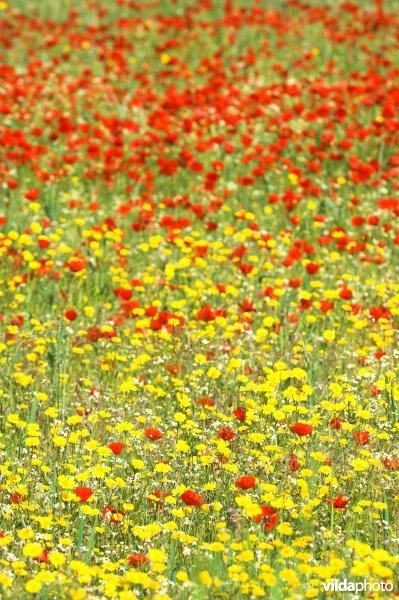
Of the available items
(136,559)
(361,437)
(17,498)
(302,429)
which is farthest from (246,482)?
(17,498)

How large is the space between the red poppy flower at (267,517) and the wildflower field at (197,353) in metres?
0.02

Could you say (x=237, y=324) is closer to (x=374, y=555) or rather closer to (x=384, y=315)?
(x=384, y=315)

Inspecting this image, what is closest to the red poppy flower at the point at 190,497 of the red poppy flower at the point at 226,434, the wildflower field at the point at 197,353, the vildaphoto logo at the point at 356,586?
the wildflower field at the point at 197,353

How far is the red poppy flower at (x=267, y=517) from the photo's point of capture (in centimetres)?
345

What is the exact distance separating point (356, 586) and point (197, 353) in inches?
86.4

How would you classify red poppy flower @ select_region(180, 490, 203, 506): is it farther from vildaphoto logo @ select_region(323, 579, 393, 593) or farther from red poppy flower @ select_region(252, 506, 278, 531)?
vildaphoto logo @ select_region(323, 579, 393, 593)

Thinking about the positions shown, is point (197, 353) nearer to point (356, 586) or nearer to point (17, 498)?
point (17, 498)

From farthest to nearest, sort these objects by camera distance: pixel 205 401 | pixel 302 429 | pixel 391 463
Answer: pixel 205 401 → pixel 391 463 → pixel 302 429

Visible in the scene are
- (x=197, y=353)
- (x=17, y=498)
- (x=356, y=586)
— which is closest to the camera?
(x=356, y=586)

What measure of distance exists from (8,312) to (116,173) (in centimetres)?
283

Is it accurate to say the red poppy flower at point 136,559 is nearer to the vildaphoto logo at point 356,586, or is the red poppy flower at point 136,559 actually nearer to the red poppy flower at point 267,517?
the red poppy flower at point 267,517

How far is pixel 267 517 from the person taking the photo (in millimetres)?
3615

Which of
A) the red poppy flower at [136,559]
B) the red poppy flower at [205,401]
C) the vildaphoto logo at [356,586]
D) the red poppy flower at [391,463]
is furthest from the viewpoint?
the red poppy flower at [205,401]

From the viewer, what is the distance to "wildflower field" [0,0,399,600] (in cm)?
354
